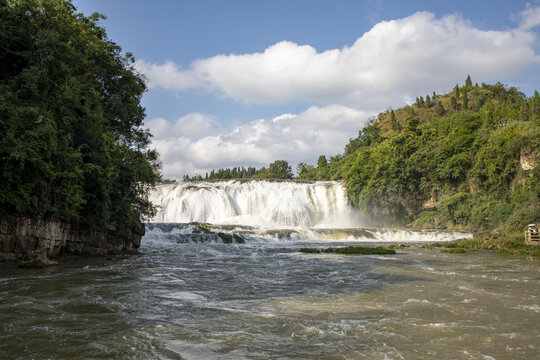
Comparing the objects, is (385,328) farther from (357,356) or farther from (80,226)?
(80,226)

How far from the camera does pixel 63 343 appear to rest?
15.6 feet

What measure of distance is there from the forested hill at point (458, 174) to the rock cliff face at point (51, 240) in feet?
74.5

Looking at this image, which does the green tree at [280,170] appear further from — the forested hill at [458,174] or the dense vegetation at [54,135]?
the dense vegetation at [54,135]

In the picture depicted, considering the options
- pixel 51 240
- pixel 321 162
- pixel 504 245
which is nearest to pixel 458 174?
pixel 504 245

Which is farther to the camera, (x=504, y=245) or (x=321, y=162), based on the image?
(x=321, y=162)

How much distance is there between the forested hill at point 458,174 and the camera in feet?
96.6

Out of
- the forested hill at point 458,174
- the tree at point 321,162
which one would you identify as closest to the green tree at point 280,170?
the tree at point 321,162

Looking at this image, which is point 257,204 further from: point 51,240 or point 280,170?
point 280,170

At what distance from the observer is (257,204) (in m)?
40.8

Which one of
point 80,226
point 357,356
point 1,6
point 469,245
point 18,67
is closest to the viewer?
point 357,356

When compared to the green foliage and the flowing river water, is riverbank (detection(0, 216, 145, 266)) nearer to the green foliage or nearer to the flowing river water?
the flowing river water

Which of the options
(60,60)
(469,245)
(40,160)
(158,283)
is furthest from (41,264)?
(469,245)

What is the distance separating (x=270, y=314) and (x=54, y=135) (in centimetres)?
912

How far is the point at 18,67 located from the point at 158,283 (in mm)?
10044
